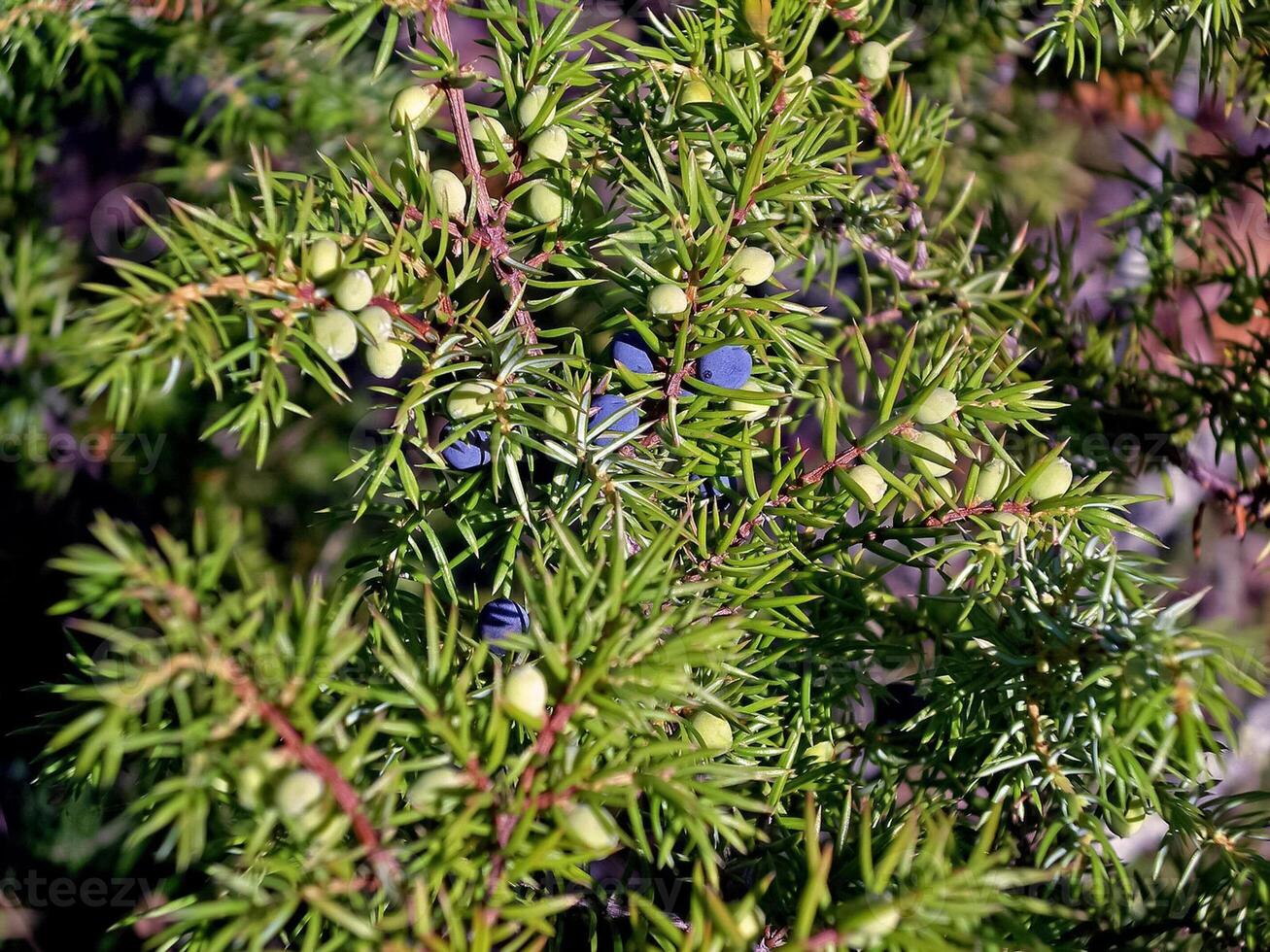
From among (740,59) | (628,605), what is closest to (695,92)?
(740,59)

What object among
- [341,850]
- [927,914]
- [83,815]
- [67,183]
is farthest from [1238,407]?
[67,183]

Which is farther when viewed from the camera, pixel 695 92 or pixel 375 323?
pixel 695 92

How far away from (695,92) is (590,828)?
33 cm

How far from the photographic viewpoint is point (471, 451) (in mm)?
385

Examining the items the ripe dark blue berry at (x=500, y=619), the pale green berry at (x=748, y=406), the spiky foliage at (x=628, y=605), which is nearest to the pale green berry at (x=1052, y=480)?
the spiky foliage at (x=628, y=605)

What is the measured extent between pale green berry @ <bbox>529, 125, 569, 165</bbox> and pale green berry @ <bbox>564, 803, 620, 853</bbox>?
0.26 metres

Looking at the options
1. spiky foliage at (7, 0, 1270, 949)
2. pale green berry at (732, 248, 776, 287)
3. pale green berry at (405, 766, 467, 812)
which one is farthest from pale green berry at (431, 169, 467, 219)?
pale green berry at (405, 766, 467, 812)

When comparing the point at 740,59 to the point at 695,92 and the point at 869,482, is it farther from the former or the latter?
the point at 869,482

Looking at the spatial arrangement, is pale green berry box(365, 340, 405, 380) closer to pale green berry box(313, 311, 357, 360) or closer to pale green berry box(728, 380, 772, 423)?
pale green berry box(313, 311, 357, 360)

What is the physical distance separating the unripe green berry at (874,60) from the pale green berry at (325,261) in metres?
0.34

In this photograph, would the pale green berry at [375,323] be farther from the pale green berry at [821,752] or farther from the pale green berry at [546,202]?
the pale green berry at [821,752]

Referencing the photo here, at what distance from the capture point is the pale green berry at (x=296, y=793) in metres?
0.24

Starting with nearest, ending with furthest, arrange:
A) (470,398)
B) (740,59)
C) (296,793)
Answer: (296,793)
(470,398)
(740,59)

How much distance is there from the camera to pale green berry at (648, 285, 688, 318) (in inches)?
14.0
